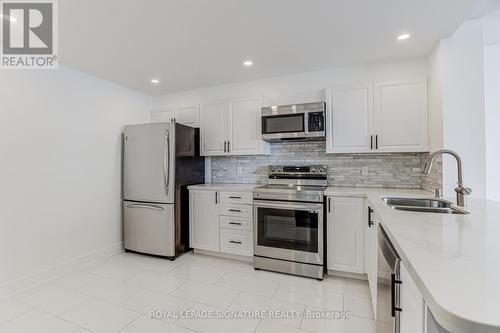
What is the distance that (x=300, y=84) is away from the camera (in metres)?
3.13

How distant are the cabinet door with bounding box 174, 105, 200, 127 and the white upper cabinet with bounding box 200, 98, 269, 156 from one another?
9 centimetres

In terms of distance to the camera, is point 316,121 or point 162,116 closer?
point 316,121

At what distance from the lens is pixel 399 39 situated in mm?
2230

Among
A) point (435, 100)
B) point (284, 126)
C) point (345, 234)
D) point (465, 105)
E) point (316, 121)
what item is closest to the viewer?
point (465, 105)

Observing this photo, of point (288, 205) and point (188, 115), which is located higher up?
point (188, 115)

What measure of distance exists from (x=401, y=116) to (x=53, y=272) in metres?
4.06

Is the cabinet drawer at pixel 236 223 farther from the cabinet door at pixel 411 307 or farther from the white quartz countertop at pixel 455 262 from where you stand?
the cabinet door at pixel 411 307

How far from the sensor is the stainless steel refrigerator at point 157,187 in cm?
308

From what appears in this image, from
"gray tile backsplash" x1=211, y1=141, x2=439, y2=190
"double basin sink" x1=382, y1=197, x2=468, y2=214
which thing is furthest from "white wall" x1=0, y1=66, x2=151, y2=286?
"double basin sink" x1=382, y1=197, x2=468, y2=214

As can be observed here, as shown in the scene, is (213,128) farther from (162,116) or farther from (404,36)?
(404,36)

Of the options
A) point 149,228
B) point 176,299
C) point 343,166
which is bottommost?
point 176,299

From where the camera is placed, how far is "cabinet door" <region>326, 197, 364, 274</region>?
2445 mm

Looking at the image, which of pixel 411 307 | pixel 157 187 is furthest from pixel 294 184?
pixel 411 307

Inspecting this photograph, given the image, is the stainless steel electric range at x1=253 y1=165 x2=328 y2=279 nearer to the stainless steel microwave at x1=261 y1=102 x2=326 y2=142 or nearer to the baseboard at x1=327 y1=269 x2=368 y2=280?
the baseboard at x1=327 y1=269 x2=368 y2=280
